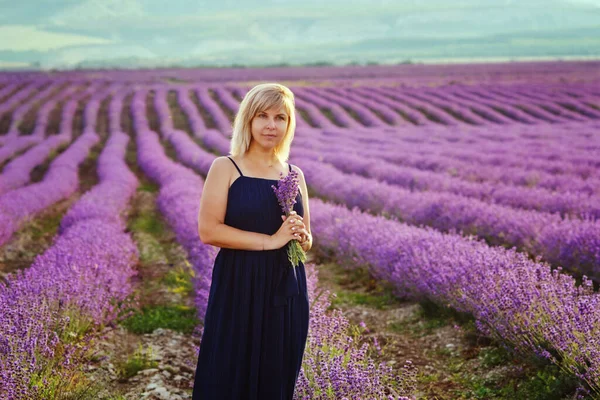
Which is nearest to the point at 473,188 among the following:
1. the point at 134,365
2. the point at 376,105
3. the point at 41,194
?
the point at 134,365

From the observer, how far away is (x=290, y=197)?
2.30 metres

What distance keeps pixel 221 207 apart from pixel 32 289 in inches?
71.6

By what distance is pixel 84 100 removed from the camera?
25703 mm

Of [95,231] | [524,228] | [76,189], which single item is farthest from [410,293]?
[76,189]

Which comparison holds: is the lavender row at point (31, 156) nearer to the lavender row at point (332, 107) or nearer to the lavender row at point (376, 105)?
the lavender row at point (332, 107)

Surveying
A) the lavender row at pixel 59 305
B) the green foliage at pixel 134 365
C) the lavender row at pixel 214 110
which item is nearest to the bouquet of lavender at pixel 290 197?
the lavender row at pixel 59 305

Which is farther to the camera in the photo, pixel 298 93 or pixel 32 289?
pixel 298 93

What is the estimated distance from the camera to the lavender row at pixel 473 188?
6.54 m

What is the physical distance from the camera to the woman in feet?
7.68

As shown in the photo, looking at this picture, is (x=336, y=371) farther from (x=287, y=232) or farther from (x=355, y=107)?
(x=355, y=107)

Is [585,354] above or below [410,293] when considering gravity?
above

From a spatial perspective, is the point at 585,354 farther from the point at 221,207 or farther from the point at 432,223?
the point at 432,223

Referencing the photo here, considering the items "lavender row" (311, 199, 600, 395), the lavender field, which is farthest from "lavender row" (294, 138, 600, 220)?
"lavender row" (311, 199, 600, 395)

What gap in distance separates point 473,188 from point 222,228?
20.2 ft
